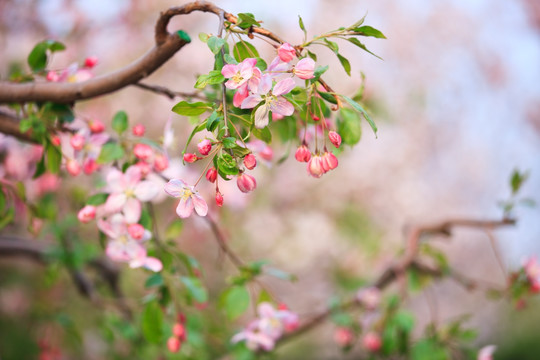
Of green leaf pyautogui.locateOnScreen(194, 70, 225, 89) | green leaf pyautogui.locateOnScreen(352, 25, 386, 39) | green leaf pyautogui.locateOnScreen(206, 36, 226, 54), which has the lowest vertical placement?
green leaf pyautogui.locateOnScreen(194, 70, 225, 89)

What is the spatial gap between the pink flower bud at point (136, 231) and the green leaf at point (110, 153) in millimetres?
Result: 100

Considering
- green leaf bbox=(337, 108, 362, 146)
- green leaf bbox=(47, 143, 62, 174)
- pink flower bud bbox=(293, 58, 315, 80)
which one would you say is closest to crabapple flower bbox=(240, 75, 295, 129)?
pink flower bud bbox=(293, 58, 315, 80)

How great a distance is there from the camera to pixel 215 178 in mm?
432

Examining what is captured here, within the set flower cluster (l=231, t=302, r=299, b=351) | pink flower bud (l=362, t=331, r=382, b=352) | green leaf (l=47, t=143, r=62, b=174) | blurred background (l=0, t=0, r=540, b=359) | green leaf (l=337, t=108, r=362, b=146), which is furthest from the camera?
blurred background (l=0, t=0, r=540, b=359)

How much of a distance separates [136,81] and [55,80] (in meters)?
0.15

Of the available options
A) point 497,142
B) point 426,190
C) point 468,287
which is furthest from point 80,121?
point 497,142

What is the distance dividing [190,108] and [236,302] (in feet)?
1.30

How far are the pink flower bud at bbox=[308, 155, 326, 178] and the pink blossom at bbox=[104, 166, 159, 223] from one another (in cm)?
25

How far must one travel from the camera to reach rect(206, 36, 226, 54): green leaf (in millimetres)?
437

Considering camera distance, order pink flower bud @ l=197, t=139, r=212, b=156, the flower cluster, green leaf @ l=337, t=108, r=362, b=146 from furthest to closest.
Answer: the flower cluster, green leaf @ l=337, t=108, r=362, b=146, pink flower bud @ l=197, t=139, r=212, b=156

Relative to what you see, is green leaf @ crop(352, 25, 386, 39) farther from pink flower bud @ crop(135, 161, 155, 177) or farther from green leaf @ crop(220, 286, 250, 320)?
green leaf @ crop(220, 286, 250, 320)

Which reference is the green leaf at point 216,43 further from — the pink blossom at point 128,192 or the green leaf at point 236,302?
the green leaf at point 236,302

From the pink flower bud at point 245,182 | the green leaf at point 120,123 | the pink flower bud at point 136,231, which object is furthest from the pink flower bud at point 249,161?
the green leaf at point 120,123

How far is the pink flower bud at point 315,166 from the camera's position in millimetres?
469
